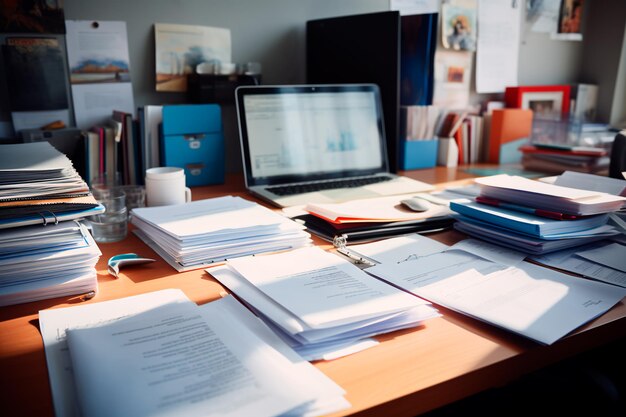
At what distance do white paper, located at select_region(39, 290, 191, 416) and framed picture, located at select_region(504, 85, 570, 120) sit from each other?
181 cm

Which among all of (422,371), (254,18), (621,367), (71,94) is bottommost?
(621,367)

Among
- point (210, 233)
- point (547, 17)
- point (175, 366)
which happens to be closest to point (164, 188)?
point (210, 233)

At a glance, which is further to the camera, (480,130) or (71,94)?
(480,130)

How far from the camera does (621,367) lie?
1.14 meters

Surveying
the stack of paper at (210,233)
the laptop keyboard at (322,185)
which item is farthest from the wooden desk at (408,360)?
the laptop keyboard at (322,185)

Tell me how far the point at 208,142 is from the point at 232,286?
29.7 inches

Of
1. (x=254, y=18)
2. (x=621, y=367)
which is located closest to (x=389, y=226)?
(x=621, y=367)

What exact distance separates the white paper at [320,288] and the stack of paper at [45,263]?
→ 0.24 metres

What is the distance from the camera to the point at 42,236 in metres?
0.79

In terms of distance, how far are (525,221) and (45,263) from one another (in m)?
0.83

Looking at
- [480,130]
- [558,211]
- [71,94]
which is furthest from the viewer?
[480,130]

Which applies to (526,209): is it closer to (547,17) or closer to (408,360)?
(408,360)

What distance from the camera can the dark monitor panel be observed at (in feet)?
5.12

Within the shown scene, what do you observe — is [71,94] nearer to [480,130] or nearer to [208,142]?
[208,142]
